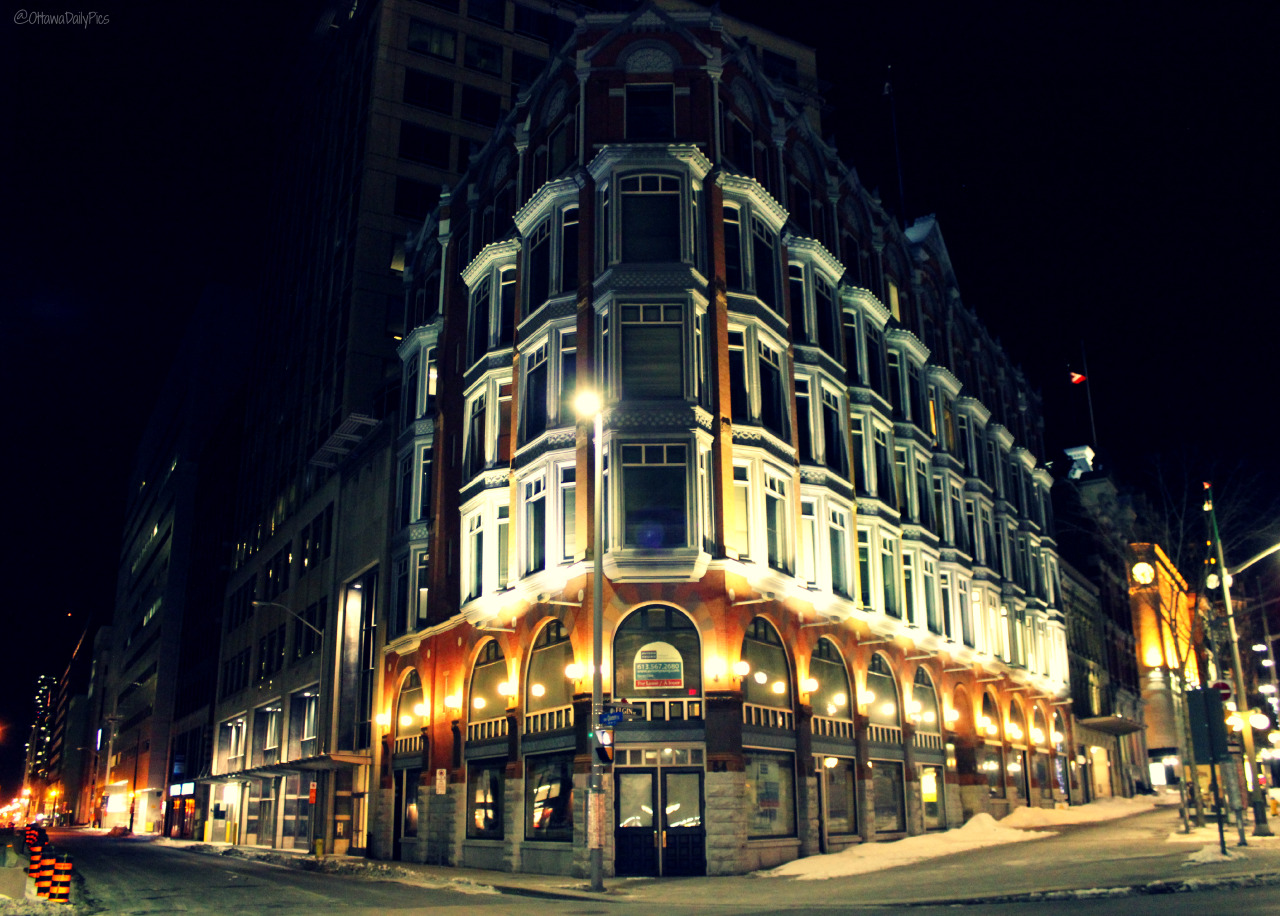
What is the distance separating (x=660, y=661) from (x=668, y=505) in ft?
14.3

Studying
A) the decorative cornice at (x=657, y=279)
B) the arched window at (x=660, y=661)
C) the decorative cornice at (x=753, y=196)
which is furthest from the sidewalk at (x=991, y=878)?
the decorative cornice at (x=753, y=196)

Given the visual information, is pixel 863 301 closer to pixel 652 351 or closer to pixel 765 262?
pixel 765 262

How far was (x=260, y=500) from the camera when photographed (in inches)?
2815

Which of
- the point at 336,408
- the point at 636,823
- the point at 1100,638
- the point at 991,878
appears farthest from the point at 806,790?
the point at 1100,638

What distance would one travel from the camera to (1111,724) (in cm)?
7094

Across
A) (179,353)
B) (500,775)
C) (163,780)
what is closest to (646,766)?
(500,775)

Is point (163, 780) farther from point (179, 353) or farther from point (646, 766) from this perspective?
point (646, 766)

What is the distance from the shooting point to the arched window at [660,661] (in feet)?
93.8

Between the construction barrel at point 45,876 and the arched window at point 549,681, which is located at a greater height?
the arched window at point 549,681

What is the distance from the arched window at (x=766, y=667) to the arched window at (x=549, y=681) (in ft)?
17.1

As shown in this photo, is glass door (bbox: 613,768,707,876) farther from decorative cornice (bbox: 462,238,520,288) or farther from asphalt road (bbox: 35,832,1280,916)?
decorative cornice (bbox: 462,238,520,288)

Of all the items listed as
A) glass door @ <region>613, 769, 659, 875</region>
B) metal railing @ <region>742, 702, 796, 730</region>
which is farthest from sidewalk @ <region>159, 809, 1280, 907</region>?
metal railing @ <region>742, 702, 796, 730</region>

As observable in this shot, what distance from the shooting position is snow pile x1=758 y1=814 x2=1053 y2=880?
26.6 m

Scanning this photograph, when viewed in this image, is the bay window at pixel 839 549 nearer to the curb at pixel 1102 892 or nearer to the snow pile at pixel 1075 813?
the snow pile at pixel 1075 813
